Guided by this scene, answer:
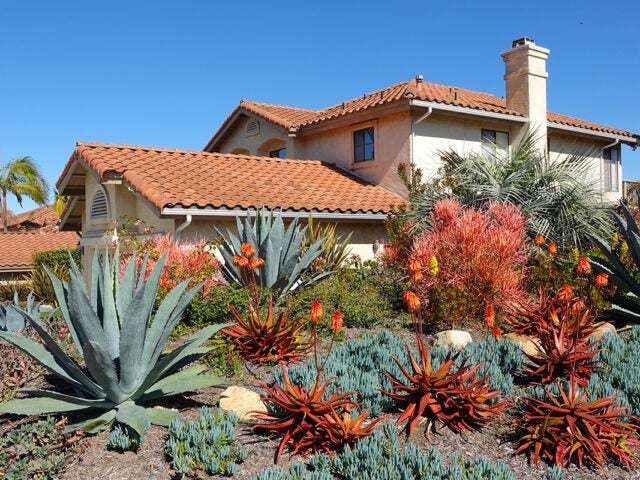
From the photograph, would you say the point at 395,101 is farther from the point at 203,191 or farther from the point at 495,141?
the point at 203,191

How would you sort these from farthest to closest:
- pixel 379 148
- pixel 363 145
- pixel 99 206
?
pixel 363 145
pixel 379 148
pixel 99 206

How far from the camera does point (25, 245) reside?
31797 millimetres

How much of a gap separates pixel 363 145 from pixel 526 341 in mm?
12153

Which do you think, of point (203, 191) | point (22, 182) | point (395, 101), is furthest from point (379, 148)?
point (22, 182)

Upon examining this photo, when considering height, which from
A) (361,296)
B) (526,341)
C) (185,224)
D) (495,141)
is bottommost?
(526,341)

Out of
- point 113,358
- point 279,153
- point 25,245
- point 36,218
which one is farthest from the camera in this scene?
point 36,218

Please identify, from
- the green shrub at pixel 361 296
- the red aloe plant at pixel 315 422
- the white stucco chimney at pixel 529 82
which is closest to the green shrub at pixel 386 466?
the red aloe plant at pixel 315 422

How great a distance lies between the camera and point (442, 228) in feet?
33.9

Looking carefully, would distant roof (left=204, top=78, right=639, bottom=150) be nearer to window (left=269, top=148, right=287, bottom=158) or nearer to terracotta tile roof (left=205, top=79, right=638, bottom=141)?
terracotta tile roof (left=205, top=79, right=638, bottom=141)

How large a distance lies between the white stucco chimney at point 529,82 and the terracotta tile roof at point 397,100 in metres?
0.51

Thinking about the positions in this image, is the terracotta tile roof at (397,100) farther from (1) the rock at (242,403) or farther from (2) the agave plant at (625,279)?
(1) the rock at (242,403)

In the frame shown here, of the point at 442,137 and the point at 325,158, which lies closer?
the point at 442,137

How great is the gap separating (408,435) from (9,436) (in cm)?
319

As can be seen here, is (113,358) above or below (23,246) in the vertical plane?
below
